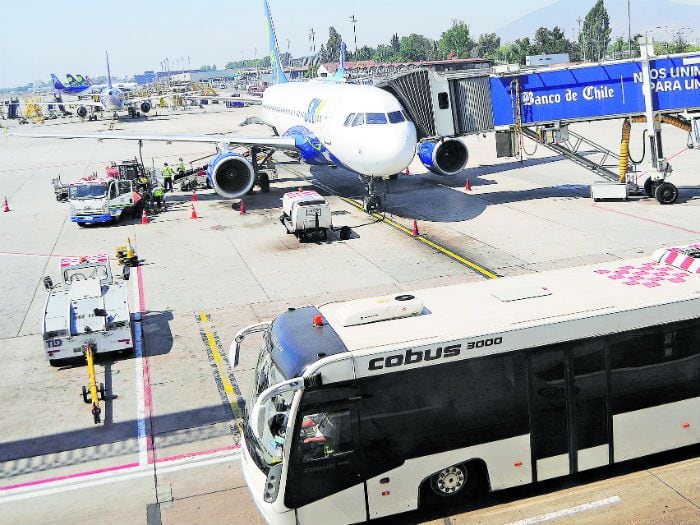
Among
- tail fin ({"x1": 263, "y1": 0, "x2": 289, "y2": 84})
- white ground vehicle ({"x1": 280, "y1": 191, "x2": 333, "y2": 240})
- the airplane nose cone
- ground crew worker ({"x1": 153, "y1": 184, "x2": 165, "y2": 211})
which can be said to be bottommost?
white ground vehicle ({"x1": 280, "y1": 191, "x2": 333, "y2": 240})

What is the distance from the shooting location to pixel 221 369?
60.6ft

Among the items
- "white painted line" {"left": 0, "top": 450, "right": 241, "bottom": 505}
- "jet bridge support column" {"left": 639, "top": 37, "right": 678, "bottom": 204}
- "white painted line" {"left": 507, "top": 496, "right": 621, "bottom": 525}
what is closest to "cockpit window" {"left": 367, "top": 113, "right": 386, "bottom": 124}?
"jet bridge support column" {"left": 639, "top": 37, "right": 678, "bottom": 204}

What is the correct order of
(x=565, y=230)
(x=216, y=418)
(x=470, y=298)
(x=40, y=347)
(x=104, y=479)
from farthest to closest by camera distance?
(x=565, y=230)
(x=40, y=347)
(x=216, y=418)
(x=104, y=479)
(x=470, y=298)

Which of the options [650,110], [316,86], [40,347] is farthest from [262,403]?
[316,86]

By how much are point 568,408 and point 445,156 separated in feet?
94.7

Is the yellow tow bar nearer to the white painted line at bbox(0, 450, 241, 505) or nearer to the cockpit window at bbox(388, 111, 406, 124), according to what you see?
the white painted line at bbox(0, 450, 241, 505)

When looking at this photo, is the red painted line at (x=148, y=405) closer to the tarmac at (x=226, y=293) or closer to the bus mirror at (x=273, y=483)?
the tarmac at (x=226, y=293)

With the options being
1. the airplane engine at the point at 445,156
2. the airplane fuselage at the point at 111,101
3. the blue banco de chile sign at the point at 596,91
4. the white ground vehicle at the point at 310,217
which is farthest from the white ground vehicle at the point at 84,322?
the airplane fuselage at the point at 111,101

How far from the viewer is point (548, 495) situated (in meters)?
12.2

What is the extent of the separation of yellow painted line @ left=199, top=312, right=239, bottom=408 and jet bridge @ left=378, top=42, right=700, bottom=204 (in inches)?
732

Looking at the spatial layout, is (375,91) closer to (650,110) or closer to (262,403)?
(650,110)

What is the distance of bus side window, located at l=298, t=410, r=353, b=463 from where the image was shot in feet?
34.8

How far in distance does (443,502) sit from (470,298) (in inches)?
128

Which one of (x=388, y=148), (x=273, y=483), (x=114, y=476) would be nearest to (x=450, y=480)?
(x=273, y=483)
